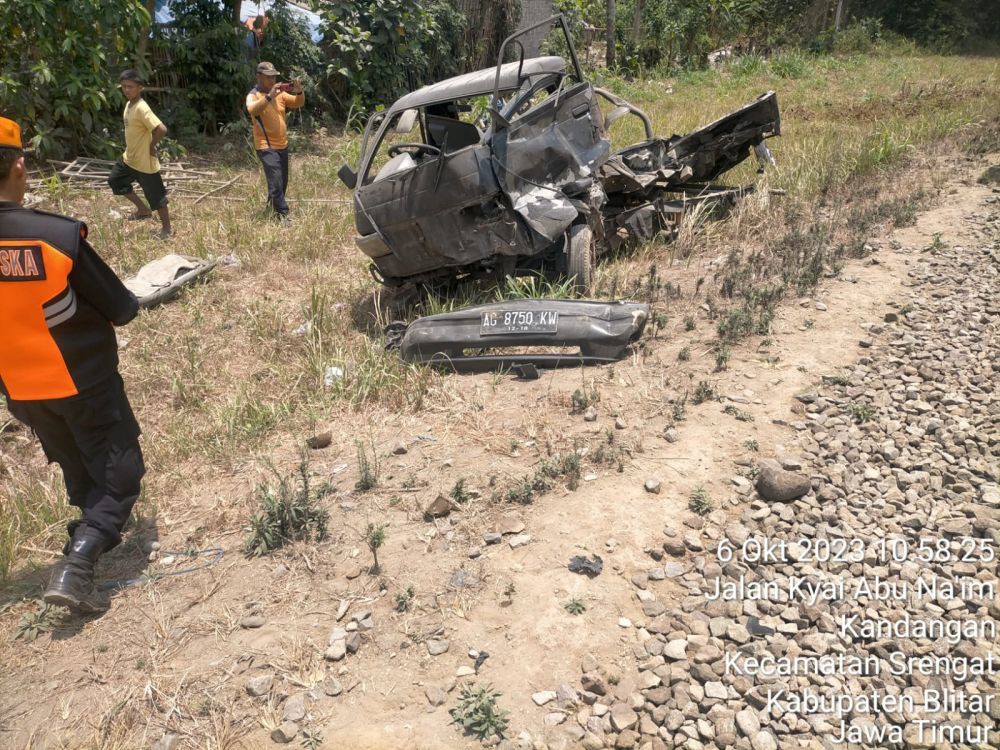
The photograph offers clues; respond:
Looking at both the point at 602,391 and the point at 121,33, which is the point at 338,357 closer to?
the point at 602,391

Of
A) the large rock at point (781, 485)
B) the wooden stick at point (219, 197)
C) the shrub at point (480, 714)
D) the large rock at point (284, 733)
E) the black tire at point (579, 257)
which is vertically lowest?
the large rock at point (284, 733)

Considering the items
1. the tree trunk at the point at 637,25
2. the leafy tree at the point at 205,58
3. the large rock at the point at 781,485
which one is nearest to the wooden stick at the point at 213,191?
the leafy tree at the point at 205,58

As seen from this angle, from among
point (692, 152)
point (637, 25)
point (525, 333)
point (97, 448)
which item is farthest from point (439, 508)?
point (637, 25)

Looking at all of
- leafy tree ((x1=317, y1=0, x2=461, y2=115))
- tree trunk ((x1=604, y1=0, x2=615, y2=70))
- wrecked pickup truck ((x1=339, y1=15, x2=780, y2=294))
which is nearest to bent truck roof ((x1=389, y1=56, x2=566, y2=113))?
wrecked pickup truck ((x1=339, y1=15, x2=780, y2=294))

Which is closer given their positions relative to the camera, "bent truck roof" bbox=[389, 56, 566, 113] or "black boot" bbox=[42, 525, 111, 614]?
"black boot" bbox=[42, 525, 111, 614]

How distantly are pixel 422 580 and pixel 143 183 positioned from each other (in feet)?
21.8

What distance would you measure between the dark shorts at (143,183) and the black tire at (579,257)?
4917 millimetres

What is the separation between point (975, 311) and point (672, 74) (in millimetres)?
13819

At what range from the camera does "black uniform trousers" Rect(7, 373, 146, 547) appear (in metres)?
3.23

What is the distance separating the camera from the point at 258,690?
A: 9.11ft

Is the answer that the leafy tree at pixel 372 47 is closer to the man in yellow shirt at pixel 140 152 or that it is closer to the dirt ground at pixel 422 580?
the man in yellow shirt at pixel 140 152

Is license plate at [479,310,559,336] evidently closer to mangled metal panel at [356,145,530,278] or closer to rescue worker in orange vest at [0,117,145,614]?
mangled metal panel at [356,145,530,278]

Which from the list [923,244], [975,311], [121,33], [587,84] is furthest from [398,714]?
[121,33]

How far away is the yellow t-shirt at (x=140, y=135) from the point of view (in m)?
7.56
